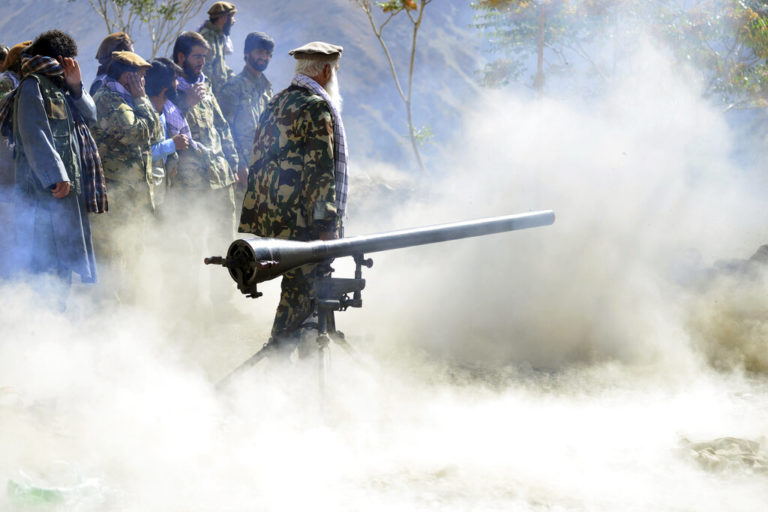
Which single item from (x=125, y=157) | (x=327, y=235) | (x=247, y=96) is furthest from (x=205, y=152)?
(x=327, y=235)

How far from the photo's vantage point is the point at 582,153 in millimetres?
7266

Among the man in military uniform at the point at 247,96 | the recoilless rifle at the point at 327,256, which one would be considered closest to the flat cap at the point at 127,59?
the man in military uniform at the point at 247,96

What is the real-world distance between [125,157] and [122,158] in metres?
0.02

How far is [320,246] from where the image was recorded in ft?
12.3

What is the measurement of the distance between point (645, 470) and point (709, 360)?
6.36ft

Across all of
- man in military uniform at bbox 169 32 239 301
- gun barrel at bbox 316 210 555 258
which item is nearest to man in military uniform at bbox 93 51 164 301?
man in military uniform at bbox 169 32 239 301

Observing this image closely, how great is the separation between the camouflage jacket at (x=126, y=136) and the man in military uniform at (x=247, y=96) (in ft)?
4.19

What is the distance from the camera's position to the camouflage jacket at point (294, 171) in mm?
4137

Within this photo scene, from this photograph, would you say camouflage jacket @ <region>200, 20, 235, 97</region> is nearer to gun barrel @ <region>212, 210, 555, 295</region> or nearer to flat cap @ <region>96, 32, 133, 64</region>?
flat cap @ <region>96, 32, 133, 64</region>

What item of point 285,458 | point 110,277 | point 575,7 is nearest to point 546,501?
point 285,458

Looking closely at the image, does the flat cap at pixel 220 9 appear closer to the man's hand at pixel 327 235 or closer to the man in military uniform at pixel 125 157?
the man in military uniform at pixel 125 157

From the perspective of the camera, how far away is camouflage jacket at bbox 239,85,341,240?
4.14 m

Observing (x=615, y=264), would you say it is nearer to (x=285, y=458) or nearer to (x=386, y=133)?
(x=285, y=458)

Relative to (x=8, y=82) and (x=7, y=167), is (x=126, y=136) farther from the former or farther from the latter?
(x=8, y=82)
